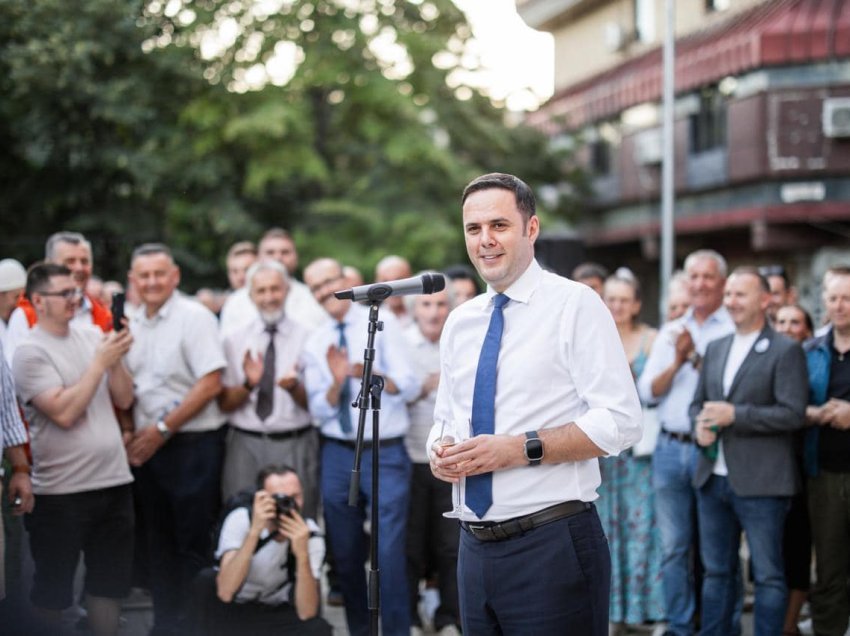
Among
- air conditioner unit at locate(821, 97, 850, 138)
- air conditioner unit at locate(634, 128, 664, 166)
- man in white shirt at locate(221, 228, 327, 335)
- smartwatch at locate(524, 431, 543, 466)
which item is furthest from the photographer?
air conditioner unit at locate(634, 128, 664, 166)

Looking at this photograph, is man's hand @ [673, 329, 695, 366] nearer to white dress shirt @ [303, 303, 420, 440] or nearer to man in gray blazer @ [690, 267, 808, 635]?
man in gray blazer @ [690, 267, 808, 635]

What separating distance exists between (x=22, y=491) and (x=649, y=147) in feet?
58.2

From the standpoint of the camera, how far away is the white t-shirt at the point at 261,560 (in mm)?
6023

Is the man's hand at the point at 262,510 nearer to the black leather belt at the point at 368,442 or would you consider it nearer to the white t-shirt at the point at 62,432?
the black leather belt at the point at 368,442

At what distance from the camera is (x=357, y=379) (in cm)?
639

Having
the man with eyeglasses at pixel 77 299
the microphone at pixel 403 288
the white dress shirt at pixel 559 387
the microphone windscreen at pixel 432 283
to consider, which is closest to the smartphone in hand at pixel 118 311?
the man with eyeglasses at pixel 77 299

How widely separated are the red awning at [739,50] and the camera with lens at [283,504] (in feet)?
47.0

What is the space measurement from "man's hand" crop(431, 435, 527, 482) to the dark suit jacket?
2.67 meters

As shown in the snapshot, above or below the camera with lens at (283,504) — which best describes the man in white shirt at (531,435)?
above

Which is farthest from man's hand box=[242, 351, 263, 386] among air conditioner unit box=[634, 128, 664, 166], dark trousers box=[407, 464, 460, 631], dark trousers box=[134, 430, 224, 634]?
air conditioner unit box=[634, 128, 664, 166]

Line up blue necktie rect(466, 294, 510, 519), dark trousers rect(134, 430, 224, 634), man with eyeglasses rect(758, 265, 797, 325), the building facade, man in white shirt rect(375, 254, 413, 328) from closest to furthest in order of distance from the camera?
1. blue necktie rect(466, 294, 510, 519)
2. dark trousers rect(134, 430, 224, 634)
3. man with eyeglasses rect(758, 265, 797, 325)
4. man in white shirt rect(375, 254, 413, 328)
5. the building facade

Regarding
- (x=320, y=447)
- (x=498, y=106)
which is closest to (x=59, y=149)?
(x=498, y=106)

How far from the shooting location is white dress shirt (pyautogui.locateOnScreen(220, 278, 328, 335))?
7.74 m

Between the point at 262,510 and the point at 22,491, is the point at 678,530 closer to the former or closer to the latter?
the point at 262,510
